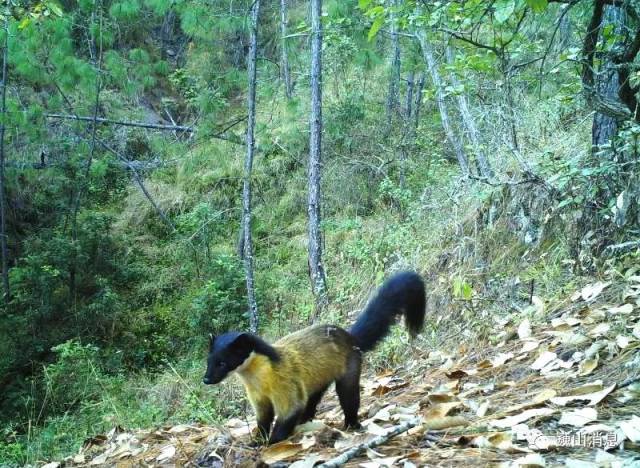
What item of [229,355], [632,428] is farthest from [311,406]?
[632,428]

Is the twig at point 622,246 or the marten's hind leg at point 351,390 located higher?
the twig at point 622,246

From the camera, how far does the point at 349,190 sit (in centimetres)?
1472

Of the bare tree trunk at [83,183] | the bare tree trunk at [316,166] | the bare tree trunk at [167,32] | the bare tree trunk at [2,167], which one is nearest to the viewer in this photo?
the bare tree trunk at [316,166]

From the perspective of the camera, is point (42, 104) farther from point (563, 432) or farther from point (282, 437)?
point (563, 432)

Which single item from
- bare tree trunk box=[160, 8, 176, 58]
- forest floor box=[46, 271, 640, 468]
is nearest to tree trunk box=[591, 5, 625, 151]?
forest floor box=[46, 271, 640, 468]

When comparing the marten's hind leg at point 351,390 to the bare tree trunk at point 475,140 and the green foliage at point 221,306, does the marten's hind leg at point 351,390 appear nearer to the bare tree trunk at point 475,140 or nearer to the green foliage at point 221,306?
the bare tree trunk at point 475,140

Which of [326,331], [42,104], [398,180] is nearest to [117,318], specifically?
[42,104]

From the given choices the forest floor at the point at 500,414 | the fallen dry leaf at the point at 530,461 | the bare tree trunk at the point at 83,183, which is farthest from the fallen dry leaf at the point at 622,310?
the bare tree trunk at the point at 83,183

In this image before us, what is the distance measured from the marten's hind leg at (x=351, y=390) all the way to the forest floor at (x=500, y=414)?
0.37 feet

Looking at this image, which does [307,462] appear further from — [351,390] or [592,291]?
[592,291]

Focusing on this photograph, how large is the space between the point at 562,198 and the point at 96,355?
28.9 feet

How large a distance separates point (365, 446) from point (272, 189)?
1338 centimetres

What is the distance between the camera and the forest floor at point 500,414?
120 inches

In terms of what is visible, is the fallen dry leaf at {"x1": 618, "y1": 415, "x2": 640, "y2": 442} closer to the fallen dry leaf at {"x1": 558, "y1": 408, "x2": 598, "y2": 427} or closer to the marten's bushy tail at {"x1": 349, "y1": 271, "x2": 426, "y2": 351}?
the fallen dry leaf at {"x1": 558, "y1": 408, "x2": 598, "y2": 427}
